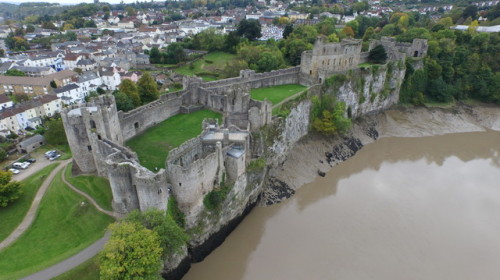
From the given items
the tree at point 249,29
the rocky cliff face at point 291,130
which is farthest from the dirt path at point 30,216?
the tree at point 249,29

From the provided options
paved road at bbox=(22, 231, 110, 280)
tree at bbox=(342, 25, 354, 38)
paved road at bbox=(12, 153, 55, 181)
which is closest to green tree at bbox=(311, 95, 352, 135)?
paved road at bbox=(22, 231, 110, 280)

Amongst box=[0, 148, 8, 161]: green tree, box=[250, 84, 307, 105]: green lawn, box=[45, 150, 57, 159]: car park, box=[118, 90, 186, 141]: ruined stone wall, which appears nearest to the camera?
box=[118, 90, 186, 141]: ruined stone wall

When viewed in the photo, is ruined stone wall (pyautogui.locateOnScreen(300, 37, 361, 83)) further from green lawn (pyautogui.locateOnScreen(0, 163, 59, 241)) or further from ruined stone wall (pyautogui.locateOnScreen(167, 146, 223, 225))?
green lawn (pyautogui.locateOnScreen(0, 163, 59, 241))

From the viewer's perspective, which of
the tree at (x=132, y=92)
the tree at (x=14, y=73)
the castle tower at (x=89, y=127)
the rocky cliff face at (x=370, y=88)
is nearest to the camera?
the castle tower at (x=89, y=127)

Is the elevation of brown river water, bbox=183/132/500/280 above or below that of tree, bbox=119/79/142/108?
below

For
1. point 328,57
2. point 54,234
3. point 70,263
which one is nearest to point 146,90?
point 54,234

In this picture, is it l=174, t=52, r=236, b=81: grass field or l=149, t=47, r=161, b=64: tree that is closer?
l=174, t=52, r=236, b=81: grass field

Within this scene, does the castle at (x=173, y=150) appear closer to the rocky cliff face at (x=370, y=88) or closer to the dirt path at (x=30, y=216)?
the dirt path at (x=30, y=216)

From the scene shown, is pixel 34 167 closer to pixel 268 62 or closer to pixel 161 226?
pixel 161 226
